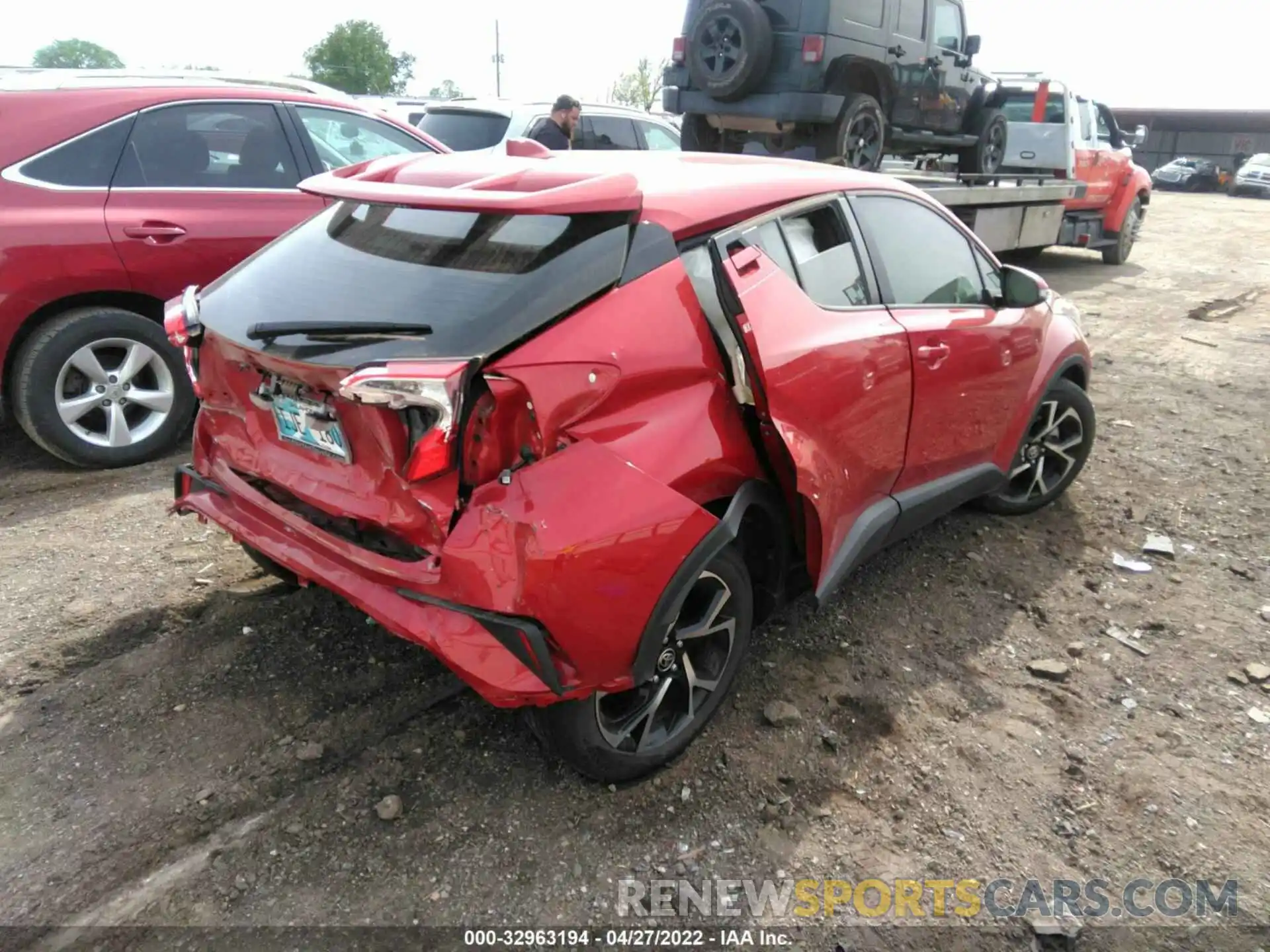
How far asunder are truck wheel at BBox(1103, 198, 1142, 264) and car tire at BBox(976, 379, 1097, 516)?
32.1 feet

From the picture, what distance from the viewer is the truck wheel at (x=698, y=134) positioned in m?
9.55

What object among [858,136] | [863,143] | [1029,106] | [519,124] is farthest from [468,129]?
[1029,106]

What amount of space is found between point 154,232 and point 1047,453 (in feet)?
15.0

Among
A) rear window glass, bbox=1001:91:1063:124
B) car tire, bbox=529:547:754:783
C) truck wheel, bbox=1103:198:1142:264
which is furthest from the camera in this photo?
truck wheel, bbox=1103:198:1142:264

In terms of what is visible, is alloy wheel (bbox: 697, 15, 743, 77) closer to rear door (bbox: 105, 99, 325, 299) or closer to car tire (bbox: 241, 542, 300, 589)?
rear door (bbox: 105, 99, 325, 299)

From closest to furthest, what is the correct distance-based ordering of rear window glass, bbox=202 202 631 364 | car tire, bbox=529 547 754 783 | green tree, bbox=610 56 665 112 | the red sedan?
rear window glass, bbox=202 202 631 364 → car tire, bbox=529 547 754 783 → the red sedan → green tree, bbox=610 56 665 112

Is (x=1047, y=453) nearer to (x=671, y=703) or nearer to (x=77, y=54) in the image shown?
(x=671, y=703)

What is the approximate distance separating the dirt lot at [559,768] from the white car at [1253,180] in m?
36.5

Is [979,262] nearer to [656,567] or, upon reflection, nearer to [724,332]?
[724,332]

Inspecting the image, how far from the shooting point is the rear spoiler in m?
2.31

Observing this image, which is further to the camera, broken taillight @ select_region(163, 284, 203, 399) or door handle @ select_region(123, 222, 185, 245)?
door handle @ select_region(123, 222, 185, 245)

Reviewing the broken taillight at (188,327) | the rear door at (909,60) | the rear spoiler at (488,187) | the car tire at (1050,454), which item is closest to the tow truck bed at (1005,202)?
the rear door at (909,60)

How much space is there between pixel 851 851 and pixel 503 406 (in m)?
1.51

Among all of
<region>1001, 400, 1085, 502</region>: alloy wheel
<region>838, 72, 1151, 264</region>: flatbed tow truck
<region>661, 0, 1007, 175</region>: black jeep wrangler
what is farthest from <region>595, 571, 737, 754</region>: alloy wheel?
<region>838, 72, 1151, 264</region>: flatbed tow truck
